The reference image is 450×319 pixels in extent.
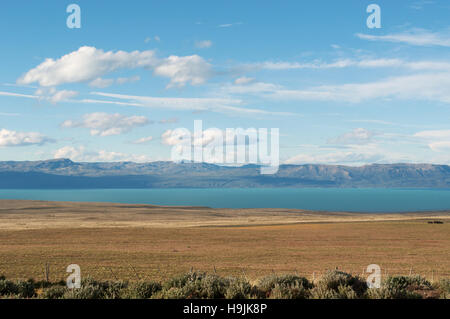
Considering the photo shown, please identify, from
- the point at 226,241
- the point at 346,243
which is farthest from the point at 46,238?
the point at 346,243

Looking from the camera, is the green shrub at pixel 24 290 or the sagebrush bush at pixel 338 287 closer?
the sagebrush bush at pixel 338 287

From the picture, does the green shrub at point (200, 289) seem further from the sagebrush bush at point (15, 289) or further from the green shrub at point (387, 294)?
the sagebrush bush at point (15, 289)

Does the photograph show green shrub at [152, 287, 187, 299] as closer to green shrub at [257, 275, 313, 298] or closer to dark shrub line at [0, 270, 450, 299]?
dark shrub line at [0, 270, 450, 299]

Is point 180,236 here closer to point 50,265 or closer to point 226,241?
point 226,241

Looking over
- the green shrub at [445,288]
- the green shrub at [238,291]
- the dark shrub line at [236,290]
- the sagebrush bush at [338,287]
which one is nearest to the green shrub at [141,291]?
the dark shrub line at [236,290]

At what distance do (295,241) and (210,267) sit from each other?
Result: 77.9 feet

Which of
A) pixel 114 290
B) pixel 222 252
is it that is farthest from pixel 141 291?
pixel 222 252

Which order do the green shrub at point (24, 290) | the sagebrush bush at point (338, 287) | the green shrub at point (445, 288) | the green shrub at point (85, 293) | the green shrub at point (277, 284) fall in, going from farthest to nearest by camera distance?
the green shrub at point (24, 290)
the green shrub at point (445, 288)
the green shrub at point (277, 284)
the sagebrush bush at point (338, 287)
the green shrub at point (85, 293)

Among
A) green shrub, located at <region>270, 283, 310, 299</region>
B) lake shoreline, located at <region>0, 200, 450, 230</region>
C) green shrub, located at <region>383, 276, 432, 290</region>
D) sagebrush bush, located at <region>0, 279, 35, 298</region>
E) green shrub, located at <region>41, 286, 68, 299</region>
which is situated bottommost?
lake shoreline, located at <region>0, 200, 450, 230</region>

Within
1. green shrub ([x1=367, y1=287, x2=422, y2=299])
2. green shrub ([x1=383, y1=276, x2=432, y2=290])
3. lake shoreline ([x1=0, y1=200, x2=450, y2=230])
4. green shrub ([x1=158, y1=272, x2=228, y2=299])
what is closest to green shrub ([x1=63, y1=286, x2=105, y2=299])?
green shrub ([x1=158, y1=272, x2=228, y2=299])
